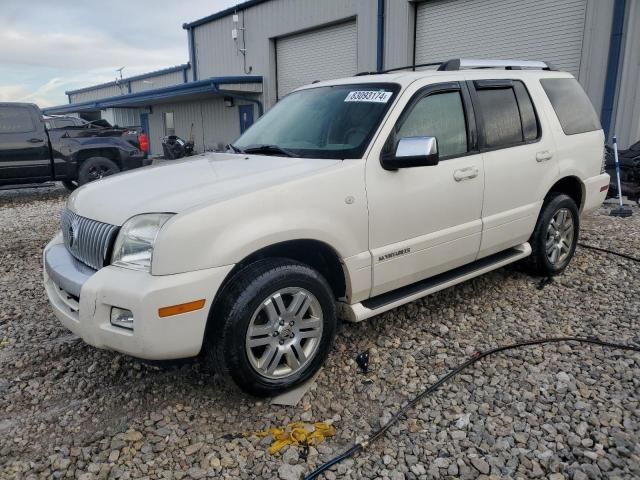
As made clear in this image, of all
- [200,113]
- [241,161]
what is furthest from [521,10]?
[200,113]

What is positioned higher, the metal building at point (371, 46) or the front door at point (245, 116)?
the metal building at point (371, 46)

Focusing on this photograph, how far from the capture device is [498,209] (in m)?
3.92

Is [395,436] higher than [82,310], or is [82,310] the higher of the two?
[82,310]

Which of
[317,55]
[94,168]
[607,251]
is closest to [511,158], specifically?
[607,251]

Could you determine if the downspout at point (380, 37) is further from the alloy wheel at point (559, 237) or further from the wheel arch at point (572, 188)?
the alloy wheel at point (559, 237)

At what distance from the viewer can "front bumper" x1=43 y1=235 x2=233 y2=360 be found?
240cm

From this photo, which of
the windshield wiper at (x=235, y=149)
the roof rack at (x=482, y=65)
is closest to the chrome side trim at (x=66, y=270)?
the windshield wiper at (x=235, y=149)

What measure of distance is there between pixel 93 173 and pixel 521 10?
964cm

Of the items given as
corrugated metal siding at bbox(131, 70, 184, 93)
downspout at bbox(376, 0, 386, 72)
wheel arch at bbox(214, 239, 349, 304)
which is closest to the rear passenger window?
A: wheel arch at bbox(214, 239, 349, 304)

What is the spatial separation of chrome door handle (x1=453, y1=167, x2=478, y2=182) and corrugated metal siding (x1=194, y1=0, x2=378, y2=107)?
10747mm

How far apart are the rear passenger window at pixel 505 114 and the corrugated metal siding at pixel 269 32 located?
9.97m

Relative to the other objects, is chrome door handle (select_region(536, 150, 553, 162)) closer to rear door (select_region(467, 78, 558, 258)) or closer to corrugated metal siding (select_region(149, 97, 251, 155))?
rear door (select_region(467, 78, 558, 258))

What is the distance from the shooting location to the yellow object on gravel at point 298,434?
100 inches

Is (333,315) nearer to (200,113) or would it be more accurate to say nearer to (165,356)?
(165,356)
